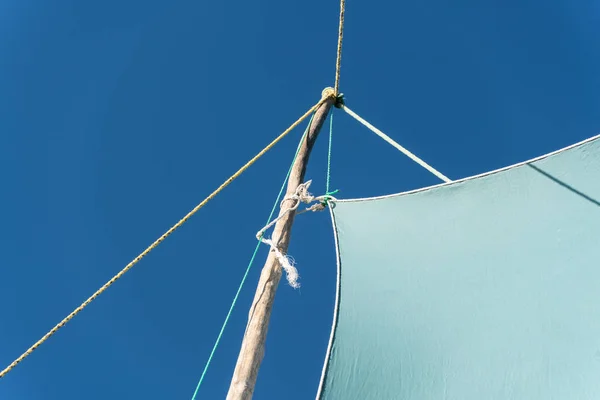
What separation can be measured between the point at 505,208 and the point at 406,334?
110cm

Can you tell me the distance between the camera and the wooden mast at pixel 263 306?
3084 millimetres

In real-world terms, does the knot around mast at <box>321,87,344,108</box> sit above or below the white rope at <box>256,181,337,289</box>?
above

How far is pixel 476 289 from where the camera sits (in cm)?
354

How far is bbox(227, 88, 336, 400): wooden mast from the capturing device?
3.08 metres

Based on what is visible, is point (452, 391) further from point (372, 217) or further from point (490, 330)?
point (372, 217)

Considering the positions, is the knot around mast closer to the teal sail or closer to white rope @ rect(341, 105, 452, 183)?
white rope @ rect(341, 105, 452, 183)

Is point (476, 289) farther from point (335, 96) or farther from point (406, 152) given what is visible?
point (335, 96)

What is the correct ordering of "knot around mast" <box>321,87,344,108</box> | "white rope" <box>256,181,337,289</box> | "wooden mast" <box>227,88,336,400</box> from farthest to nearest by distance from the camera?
"knot around mast" <box>321,87,344,108</box> < "white rope" <box>256,181,337,289</box> < "wooden mast" <box>227,88,336,400</box>

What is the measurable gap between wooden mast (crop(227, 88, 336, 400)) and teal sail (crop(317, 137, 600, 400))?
375 mm

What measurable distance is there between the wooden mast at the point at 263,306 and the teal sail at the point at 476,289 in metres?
0.37

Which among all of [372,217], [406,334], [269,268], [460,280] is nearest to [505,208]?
[460,280]

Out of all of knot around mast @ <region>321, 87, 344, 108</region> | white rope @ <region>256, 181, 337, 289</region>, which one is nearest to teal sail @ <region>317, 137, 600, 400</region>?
white rope @ <region>256, 181, 337, 289</region>

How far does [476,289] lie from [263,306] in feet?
4.13

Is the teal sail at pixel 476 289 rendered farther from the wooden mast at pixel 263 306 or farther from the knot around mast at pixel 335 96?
the knot around mast at pixel 335 96
